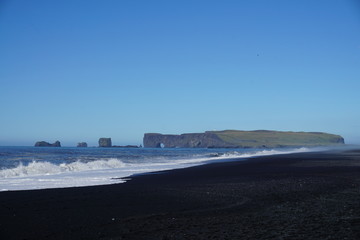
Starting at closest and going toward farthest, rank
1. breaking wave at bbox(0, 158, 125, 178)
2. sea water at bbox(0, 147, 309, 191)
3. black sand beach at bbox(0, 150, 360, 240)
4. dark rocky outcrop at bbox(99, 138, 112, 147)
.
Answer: black sand beach at bbox(0, 150, 360, 240) → sea water at bbox(0, 147, 309, 191) → breaking wave at bbox(0, 158, 125, 178) → dark rocky outcrop at bbox(99, 138, 112, 147)

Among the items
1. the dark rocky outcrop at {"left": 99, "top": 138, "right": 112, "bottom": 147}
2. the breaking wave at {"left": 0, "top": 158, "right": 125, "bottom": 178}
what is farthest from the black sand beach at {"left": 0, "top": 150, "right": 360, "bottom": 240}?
the dark rocky outcrop at {"left": 99, "top": 138, "right": 112, "bottom": 147}

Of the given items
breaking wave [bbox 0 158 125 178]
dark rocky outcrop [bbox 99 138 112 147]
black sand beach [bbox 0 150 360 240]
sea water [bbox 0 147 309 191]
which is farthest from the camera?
dark rocky outcrop [bbox 99 138 112 147]

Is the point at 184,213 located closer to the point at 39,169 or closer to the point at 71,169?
→ the point at 39,169

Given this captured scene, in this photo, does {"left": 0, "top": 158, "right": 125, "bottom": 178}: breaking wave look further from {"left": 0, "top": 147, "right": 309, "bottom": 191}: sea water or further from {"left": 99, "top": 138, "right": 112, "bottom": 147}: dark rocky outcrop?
{"left": 99, "top": 138, "right": 112, "bottom": 147}: dark rocky outcrop

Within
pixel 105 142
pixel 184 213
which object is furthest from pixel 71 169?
pixel 105 142

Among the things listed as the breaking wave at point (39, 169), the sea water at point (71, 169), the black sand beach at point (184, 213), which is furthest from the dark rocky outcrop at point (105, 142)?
the black sand beach at point (184, 213)

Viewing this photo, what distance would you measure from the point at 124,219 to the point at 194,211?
1.88 metres

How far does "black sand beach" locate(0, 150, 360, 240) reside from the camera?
701cm

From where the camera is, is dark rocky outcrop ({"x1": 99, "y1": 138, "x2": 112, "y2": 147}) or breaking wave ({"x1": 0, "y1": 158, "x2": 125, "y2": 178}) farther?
dark rocky outcrop ({"x1": 99, "y1": 138, "x2": 112, "y2": 147})

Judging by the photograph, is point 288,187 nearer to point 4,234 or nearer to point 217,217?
point 217,217

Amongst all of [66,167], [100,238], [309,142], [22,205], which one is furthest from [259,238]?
[309,142]

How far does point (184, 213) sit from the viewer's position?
910cm

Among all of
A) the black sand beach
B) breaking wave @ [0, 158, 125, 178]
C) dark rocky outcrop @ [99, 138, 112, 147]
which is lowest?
the black sand beach

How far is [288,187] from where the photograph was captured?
13.6 metres
